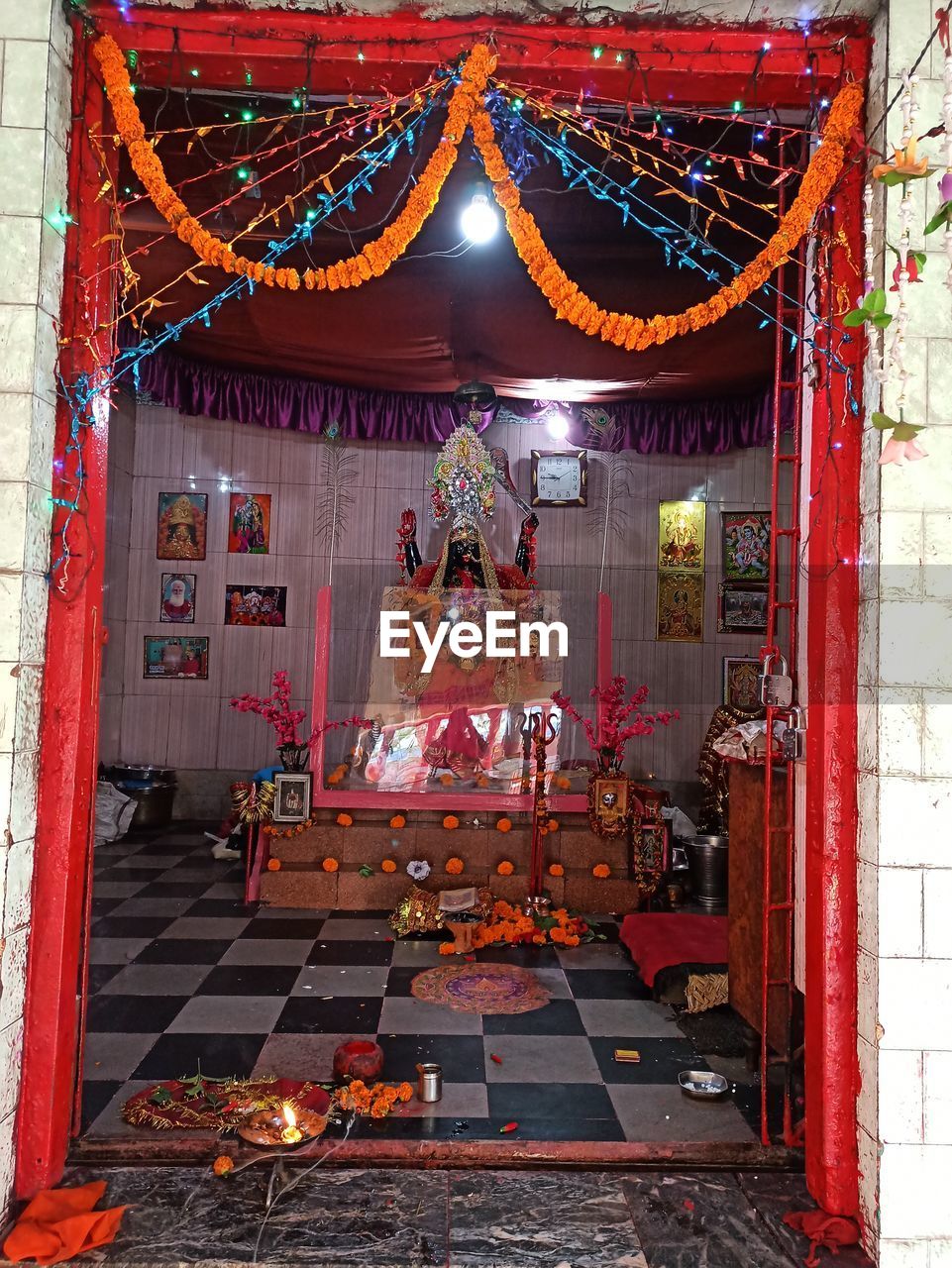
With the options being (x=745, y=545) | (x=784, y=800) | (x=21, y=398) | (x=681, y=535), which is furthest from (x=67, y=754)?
(x=745, y=545)

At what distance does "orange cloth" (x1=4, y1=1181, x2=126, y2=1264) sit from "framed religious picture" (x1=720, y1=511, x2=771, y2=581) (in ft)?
25.2

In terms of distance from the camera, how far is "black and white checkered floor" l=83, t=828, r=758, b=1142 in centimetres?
318

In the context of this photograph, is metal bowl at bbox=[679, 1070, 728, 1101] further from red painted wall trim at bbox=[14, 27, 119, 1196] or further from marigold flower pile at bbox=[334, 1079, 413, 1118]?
red painted wall trim at bbox=[14, 27, 119, 1196]

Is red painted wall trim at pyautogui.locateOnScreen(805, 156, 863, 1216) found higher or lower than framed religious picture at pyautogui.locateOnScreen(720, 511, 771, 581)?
lower

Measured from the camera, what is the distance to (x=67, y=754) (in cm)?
275

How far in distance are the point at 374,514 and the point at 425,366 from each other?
2974 mm

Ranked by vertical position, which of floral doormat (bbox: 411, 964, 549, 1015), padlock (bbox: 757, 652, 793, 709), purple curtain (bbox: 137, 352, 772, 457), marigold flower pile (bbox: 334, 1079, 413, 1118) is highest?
purple curtain (bbox: 137, 352, 772, 457)

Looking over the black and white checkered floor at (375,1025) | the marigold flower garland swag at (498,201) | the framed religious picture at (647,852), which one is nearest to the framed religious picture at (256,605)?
the black and white checkered floor at (375,1025)

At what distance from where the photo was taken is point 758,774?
11.4 feet

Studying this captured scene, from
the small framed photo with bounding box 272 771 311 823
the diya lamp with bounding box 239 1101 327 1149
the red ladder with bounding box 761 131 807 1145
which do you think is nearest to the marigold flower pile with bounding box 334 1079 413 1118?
the diya lamp with bounding box 239 1101 327 1149

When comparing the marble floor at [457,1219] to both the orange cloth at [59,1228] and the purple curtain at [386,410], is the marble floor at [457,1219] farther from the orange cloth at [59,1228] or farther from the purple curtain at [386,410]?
the purple curtain at [386,410]

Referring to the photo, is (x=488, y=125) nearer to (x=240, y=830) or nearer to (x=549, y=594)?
(x=549, y=594)

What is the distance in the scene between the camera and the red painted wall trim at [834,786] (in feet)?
8.69

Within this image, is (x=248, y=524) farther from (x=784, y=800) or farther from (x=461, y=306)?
(x=784, y=800)
